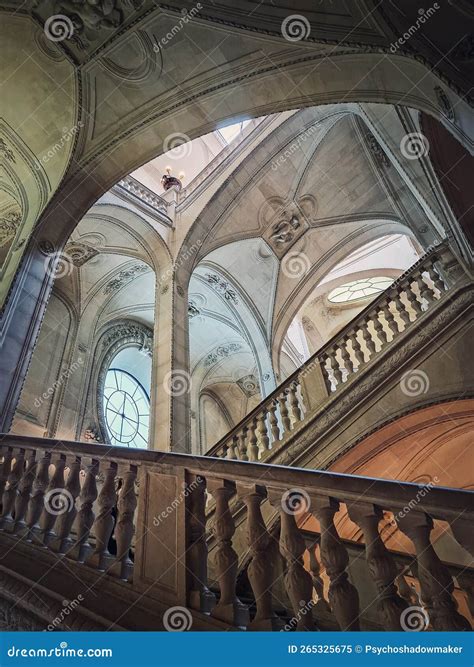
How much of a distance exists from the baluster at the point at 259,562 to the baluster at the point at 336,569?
0.25 m

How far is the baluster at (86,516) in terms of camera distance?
2666 mm

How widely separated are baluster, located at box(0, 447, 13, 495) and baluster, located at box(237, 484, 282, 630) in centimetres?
244

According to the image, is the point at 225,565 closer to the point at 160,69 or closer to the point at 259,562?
the point at 259,562

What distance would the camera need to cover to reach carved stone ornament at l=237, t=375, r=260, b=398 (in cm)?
1557

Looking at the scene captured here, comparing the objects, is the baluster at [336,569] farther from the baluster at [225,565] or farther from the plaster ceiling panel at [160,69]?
the plaster ceiling panel at [160,69]

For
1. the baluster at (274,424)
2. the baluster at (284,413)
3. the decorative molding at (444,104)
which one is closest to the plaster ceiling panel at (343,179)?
the decorative molding at (444,104)

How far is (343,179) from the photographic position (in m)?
10.7

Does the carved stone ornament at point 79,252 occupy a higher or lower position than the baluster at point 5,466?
higher

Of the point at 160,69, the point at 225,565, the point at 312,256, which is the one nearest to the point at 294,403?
the point at 225,565

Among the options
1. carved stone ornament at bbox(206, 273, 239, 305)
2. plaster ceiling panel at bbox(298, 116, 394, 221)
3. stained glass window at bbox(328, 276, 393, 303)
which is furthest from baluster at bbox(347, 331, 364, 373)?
stained glass window at bbox(328, 276, 393, 303)

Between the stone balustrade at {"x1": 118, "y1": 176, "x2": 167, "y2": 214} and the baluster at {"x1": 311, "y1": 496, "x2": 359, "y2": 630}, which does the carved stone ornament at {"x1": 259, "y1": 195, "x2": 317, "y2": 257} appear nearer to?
the stone balustrade at {"x1": 118, "y1": 176, "x2": 167, "y2": 214}

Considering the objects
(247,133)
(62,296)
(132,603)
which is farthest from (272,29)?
(62,296)

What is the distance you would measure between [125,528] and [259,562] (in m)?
0.90

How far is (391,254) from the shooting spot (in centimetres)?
1563
